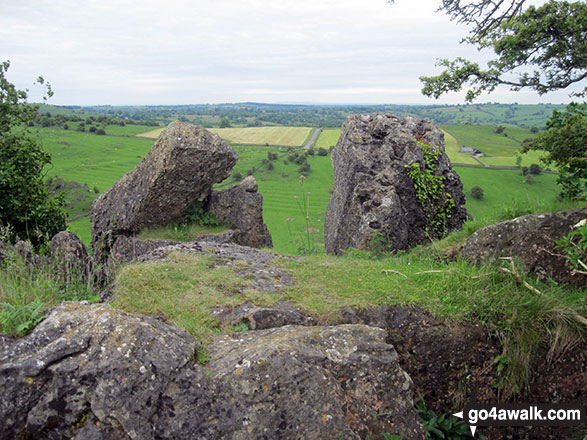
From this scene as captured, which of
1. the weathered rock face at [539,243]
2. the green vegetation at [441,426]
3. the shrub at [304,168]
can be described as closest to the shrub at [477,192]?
the shrub at [304,168]

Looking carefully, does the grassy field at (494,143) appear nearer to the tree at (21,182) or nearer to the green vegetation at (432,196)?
the green vegetation at (432,196)

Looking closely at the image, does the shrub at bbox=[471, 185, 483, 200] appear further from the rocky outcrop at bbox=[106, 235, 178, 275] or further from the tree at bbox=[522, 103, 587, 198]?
the rocky outcrop at bbox=[106, 235, 178, 275]

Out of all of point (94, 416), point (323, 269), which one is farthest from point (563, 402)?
point (94, 416)

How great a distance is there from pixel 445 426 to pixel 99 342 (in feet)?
15.7

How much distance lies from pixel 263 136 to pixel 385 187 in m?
110

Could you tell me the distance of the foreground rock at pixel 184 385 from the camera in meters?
4.40

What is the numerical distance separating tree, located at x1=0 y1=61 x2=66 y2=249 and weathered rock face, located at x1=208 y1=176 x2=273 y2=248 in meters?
6.93

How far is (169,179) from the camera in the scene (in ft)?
50.6

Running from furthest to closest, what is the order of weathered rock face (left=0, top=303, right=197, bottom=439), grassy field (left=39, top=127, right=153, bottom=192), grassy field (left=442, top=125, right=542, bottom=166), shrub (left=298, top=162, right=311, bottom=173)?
shrub (left=298, top=162, right=311, bottom=173)
grassy field (left=39, top=127, right=153, bottom=192)
grassy field (left=442, top=125, right=542, bottom=166)
weathered rock face (left=0, top=303, right=197, bottom=439)

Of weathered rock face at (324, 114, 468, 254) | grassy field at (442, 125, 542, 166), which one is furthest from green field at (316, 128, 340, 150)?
weathered rock face at (324, 114, 468, 254)

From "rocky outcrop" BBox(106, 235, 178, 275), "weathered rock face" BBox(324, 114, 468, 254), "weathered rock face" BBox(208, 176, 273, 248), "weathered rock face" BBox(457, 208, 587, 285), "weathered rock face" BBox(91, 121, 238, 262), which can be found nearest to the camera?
"weathered rock face" BBox(457, 208, 587, 285)

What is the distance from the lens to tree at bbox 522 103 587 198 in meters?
10.7

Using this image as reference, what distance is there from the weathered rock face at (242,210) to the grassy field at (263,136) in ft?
299

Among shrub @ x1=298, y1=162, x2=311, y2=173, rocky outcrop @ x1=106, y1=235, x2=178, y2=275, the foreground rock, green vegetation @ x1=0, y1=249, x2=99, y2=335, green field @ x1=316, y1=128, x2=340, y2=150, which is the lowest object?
shrub @ x1=298, y1=162, x2=311, y2=173
